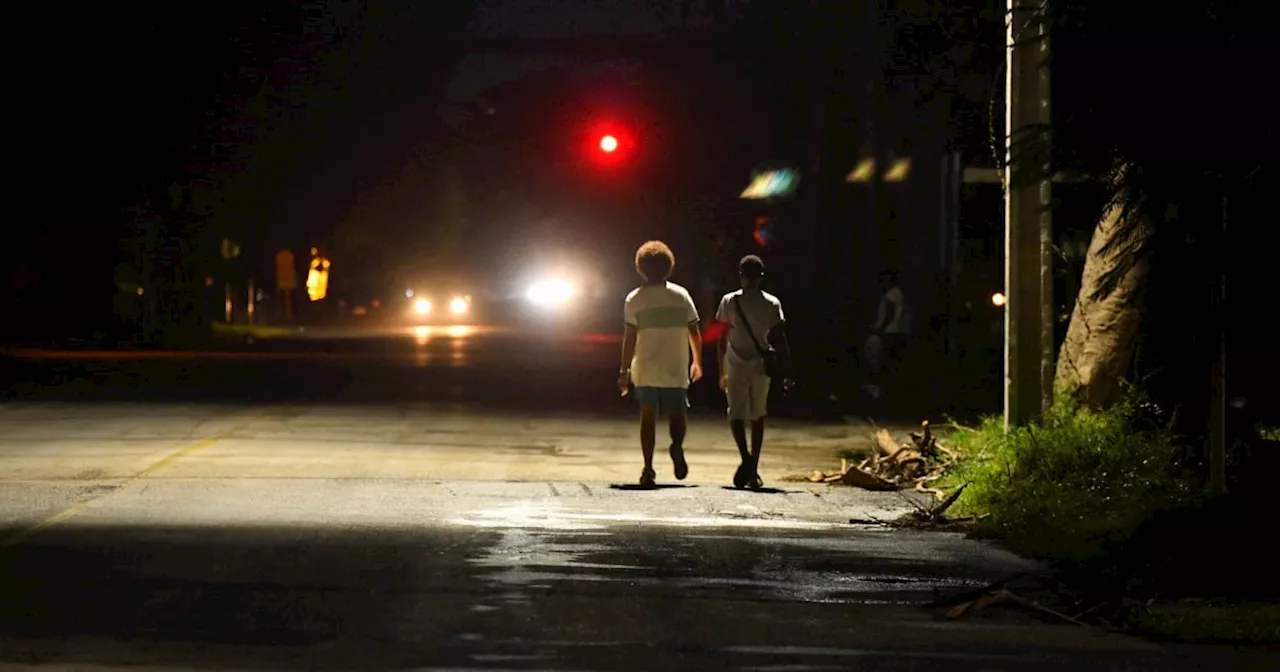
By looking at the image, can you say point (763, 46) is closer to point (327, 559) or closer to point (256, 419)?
point (256, 419)

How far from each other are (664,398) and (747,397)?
1.99ft

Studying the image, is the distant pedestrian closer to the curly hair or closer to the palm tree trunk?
the palm tree trunk

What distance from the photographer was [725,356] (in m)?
15.0

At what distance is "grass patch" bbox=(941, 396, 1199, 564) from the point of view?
12164mm

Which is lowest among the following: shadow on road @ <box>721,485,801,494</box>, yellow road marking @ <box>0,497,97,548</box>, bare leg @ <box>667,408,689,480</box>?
shadow on road @ <box>721,485,801,494</box>

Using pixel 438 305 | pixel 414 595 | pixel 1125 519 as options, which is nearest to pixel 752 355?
pixel 1125 519

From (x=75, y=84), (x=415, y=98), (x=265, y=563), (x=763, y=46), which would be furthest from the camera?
(x=415, y=98)

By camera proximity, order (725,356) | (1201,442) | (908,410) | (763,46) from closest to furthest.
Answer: (1201,442), (725,356), (908,410), (763,46)

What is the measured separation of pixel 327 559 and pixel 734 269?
37141 mm

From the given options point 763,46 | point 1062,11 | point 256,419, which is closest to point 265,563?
point 1062,11

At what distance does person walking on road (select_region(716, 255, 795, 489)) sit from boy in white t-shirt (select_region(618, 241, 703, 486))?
28 cm

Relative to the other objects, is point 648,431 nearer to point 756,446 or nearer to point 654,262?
point 756,446

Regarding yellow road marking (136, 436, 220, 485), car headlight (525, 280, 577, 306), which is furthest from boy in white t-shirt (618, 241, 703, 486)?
car headlight (525, 280, 577, 306)

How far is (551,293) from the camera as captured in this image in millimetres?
75250
